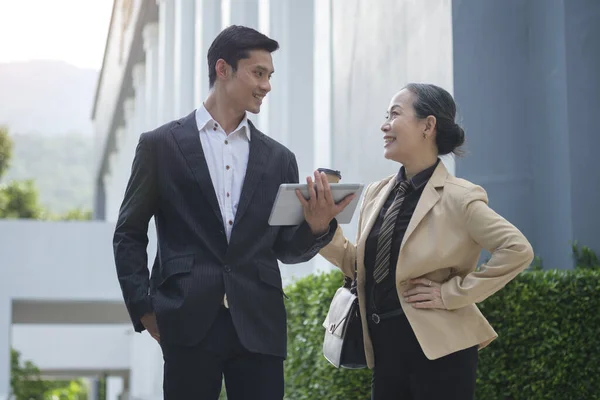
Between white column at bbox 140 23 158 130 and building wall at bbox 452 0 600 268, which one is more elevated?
white column at bbox 140 23 158 130

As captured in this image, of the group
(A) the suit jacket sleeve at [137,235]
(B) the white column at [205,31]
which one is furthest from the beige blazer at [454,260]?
(B) the white column at [205,31]

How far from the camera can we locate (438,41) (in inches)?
258

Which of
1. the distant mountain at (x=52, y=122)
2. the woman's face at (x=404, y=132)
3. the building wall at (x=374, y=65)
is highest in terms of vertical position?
the distant mountain at (x=52, y=122)

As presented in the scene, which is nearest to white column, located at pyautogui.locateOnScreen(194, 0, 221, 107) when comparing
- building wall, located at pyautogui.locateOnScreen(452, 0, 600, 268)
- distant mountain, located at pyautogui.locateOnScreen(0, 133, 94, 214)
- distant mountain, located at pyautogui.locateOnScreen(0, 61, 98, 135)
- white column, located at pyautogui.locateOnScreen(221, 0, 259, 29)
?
white column, located at pyautogui.locateOnScreen(221, 0, 259, 29)

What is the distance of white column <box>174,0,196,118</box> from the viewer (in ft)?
54.6

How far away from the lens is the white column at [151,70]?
→ 21.8 m

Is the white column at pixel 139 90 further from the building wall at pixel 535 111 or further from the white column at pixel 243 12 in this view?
the building wall at pixel 535 111

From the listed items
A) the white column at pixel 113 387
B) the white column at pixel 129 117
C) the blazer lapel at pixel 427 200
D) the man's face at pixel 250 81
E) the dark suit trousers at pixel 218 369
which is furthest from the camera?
the white column at pixel 113 387

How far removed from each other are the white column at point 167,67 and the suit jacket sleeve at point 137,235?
604 inches

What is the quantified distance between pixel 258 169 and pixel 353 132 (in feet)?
15.1

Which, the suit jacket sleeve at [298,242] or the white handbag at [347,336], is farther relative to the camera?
the white handbag at [347,336]

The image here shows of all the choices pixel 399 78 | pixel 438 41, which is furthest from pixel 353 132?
pixel 438 41

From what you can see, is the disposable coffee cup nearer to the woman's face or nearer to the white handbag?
the woman's face

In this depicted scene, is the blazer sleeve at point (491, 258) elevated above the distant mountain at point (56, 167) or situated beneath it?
situated beneath
